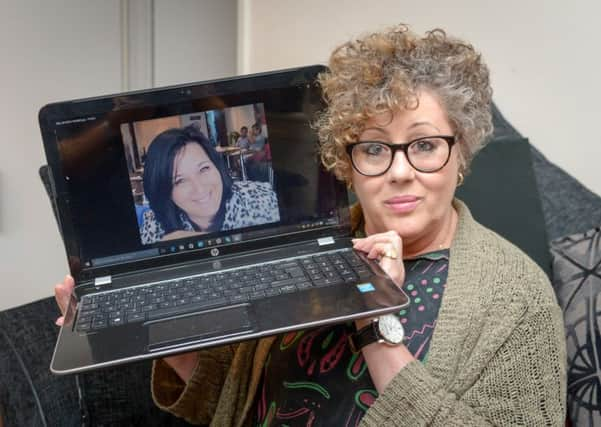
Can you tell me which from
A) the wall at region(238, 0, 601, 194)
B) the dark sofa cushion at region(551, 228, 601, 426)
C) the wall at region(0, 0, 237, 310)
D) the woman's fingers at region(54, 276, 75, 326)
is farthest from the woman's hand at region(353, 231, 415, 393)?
the wall at region(0, 0, 237, 310)

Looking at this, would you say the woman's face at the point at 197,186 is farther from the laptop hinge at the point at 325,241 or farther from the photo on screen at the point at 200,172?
the laptop hinge at the point at 325,241

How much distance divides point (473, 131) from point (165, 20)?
4.34 ft

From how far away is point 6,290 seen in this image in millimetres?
1688

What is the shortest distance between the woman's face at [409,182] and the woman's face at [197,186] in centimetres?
23

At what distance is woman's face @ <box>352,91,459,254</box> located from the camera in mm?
897

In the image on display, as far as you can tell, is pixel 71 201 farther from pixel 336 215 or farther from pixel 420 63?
pixel 420 63

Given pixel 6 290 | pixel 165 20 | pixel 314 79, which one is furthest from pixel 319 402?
pixel 165 20

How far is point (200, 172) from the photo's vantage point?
3.05 ft

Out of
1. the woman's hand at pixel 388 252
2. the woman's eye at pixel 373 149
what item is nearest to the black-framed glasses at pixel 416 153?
the woman's eye at pixel 373 149

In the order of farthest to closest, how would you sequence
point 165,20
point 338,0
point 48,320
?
point 165,20, point 338,0, point 48,320

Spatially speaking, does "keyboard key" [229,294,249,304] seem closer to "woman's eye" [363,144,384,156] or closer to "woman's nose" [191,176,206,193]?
"woman's nose" [191,176,206,193]

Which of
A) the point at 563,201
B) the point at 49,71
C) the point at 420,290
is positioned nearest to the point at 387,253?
the point at 420,290

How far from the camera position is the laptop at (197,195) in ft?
2.89

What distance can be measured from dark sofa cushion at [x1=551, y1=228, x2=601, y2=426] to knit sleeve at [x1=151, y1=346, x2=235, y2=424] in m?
0.59
